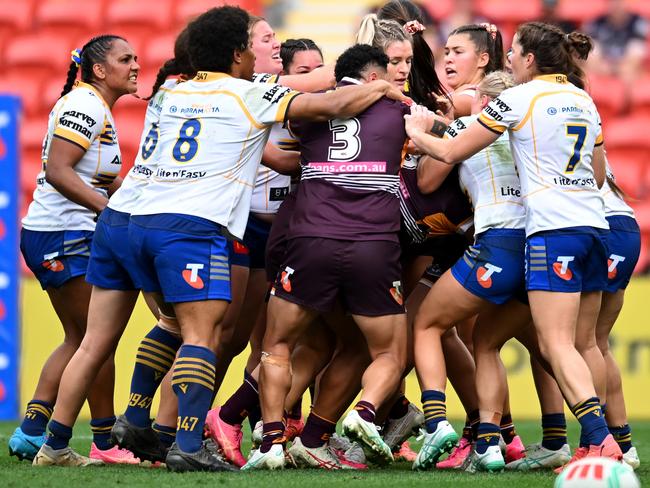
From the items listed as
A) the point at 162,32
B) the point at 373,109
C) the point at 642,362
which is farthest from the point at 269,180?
the point at 162,32

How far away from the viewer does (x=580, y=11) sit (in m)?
14.1

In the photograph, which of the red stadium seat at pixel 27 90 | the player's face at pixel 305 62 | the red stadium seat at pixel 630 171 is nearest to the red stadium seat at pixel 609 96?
the red stadium seat at pixel 630 171

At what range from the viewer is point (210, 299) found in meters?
5.74

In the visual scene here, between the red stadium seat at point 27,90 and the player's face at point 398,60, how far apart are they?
8359 mm

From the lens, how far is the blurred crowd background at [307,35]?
44.2ft

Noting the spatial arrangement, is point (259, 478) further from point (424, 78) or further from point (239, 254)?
point (424, 78)

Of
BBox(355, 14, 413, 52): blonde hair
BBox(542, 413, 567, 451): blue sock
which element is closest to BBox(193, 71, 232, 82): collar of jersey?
BBox(355, 14, 413, 52): blonde hair

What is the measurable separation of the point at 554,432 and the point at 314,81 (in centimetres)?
230

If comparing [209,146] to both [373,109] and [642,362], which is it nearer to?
[373,109]

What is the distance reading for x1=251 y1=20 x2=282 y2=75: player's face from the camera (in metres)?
7.31

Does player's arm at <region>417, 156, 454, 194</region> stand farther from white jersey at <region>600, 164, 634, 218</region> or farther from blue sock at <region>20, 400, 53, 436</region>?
blue sock at <region>20, 400, 53, 436</region>

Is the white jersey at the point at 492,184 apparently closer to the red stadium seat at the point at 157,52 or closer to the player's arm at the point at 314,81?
the player's arm at the point at 314,81

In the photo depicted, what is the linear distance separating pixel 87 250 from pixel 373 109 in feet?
6.24

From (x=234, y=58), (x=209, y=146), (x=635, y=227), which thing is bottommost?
(x=635, y=227)
